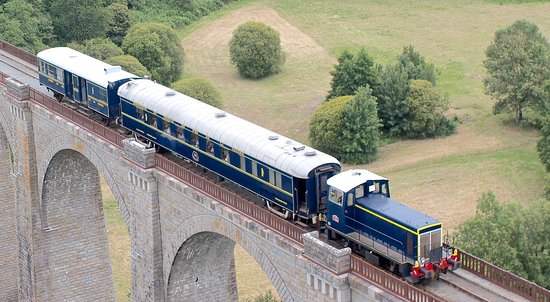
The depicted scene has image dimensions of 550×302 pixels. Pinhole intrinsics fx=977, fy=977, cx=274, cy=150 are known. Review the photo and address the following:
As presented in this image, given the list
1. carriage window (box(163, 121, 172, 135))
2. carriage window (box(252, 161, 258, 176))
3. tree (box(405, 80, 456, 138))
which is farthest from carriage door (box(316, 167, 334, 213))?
tree (box(405, 80, 456, 138))

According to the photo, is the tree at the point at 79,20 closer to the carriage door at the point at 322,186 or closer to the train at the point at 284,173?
the train at the point at 284,173

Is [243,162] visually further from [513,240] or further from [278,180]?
[513,240]

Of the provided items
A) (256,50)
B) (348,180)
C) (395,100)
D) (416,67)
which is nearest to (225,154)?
(348,180)

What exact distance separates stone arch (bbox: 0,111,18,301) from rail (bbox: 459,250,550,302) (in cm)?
3085

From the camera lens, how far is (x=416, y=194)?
6725 cm

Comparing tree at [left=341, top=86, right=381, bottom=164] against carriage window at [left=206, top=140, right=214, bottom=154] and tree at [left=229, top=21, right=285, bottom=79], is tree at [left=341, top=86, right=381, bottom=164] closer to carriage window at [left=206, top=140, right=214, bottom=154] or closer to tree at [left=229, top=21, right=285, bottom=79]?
tree at [left=229, top=21, right=285, bottom=79]

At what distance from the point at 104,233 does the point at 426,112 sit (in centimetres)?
3561

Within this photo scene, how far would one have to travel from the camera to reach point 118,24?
97625 millimetres

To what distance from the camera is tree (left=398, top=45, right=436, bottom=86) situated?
81.8 m

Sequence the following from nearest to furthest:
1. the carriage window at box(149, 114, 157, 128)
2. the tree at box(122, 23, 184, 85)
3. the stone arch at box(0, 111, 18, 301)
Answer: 1. the carriage window at box(149, 114, 157, 128)
2. the stone arch at box(0, 111, 18, 301)
3. the tree at box(122, 23, 184, 85)

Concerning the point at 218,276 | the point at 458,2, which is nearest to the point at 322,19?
the point at 458,2

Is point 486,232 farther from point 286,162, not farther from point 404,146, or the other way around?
point 404,146

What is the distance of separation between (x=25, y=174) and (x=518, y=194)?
33.5 m

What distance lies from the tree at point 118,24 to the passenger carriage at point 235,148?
53916mm
